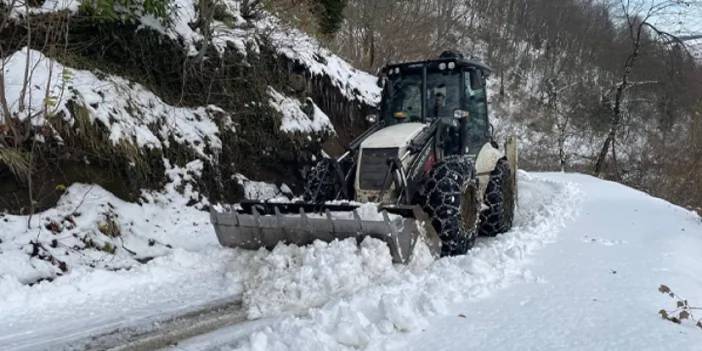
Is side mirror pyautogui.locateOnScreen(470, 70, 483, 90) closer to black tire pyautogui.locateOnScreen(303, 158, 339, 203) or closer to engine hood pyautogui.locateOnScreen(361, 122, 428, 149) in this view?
engine hood pyautogui.locateOnScreen(361, 122, 428, 149)

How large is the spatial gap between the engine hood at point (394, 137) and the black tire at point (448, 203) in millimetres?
444

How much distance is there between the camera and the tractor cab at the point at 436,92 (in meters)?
6.36

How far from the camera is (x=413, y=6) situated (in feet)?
60.8

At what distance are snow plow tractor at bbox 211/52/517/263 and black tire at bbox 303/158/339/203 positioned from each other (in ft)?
0.04

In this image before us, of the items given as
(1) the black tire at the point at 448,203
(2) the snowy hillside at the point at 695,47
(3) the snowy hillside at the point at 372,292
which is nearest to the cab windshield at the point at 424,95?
(1) the black tire at the point at 448,203

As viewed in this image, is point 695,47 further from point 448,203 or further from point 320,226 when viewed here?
point 320,226

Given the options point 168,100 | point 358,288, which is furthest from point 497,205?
point 168,100

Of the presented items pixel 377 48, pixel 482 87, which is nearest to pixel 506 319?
pixel 482 87

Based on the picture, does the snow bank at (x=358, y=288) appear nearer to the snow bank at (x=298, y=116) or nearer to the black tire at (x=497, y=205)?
the black tire at (x=497, y=205)

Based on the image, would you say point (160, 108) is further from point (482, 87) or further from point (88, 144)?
point (482, 87)

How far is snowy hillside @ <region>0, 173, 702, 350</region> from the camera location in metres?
3.19

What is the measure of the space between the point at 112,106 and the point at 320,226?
10.8ft

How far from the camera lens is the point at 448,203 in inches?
202

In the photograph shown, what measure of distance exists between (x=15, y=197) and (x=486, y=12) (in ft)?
135
